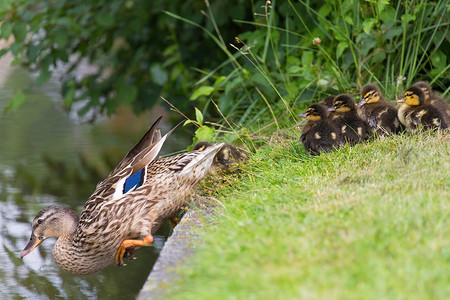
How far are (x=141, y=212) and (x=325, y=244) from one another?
174cm

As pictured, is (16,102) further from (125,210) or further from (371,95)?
(371,95)

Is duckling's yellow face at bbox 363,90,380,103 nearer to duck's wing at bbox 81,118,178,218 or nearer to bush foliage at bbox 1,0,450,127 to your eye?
bush foliage at bbox 1,0,450,127

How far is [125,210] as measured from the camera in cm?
395

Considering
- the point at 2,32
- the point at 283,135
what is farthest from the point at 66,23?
the point at 283,135

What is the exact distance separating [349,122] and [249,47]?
1.08 meters

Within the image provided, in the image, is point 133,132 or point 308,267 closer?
point 308,267

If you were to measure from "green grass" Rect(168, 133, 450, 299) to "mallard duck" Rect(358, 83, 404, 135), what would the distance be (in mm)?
460

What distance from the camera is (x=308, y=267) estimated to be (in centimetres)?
236

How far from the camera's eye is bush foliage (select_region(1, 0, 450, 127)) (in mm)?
5469

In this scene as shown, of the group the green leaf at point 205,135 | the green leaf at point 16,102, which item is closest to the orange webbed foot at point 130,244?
the green leaf at point 205,135

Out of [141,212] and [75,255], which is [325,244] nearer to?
[141,212]

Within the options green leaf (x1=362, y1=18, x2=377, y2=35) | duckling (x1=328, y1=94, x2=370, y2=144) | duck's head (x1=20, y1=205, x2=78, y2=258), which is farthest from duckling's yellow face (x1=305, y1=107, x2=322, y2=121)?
duck's head (x1=20, y1=205, x2=78, y2=258)

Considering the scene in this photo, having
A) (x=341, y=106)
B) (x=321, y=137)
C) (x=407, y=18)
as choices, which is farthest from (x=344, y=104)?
(x=407, y=18)

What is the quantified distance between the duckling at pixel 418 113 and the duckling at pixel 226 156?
3.62 ft
